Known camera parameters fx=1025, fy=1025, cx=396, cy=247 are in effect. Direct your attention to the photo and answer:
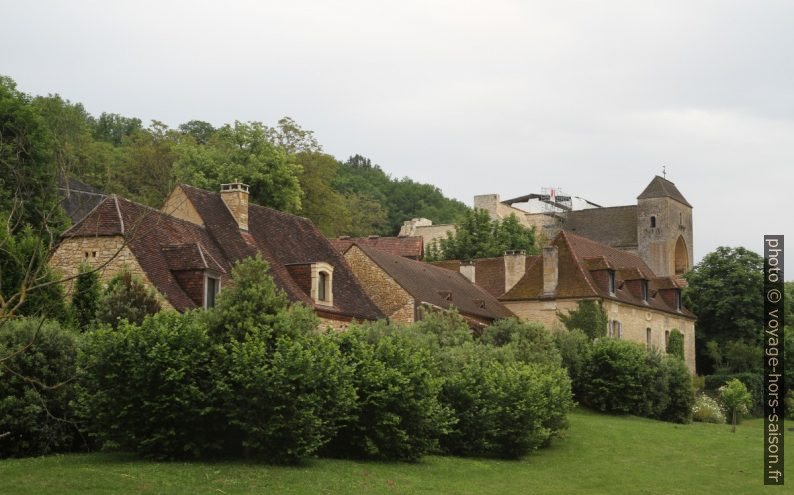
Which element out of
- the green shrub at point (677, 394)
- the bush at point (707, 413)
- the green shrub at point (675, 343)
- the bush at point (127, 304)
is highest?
the bush at point (127, 304)

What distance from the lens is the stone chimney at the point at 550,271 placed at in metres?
49.0

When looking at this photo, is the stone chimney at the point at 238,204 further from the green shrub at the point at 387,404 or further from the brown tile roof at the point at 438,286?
the green shrub at the point at 387,404

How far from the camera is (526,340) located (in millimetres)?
33938

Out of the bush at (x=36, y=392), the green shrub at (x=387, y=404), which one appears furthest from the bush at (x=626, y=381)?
the bush at (x=36, y=392)

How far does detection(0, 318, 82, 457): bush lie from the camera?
18656mm

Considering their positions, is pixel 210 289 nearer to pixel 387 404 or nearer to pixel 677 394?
pixel 387 404

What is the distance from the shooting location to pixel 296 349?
1905cm

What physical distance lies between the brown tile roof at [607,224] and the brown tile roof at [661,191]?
2751 millimetres

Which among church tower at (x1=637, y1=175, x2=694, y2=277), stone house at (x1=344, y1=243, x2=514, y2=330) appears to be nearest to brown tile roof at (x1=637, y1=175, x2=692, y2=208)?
church tower at (x1=637, y1=175, x2=694, y2=277)

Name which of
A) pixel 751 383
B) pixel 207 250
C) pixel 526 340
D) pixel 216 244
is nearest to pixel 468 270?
pixel 751 383

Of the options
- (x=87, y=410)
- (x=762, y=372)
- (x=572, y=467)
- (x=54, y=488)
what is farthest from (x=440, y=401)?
(x=762, y=372)

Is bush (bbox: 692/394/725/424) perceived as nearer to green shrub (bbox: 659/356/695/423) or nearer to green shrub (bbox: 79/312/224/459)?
green shrub (bbox: 659/356/695/423)

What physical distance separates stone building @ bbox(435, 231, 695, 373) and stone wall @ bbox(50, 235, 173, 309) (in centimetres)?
2513

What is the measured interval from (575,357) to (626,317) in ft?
43.1
